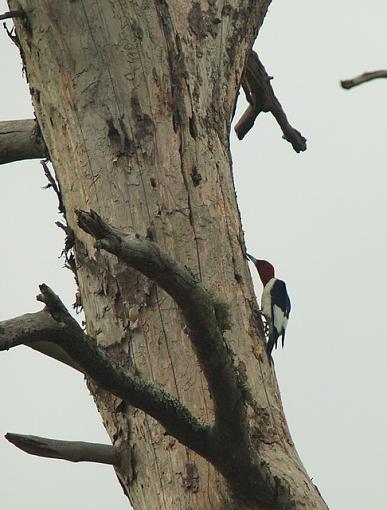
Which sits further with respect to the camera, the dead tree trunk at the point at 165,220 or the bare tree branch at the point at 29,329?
the dead tree trunk at the point at 165,220

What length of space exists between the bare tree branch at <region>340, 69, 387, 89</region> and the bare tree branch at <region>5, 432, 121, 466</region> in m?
1.65

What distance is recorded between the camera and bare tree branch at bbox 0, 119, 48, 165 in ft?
14.4

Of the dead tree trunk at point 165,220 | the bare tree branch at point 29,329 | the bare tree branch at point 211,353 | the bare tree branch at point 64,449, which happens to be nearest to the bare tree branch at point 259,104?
the dead tree trunk at point 165,220

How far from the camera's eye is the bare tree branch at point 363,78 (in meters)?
1.63

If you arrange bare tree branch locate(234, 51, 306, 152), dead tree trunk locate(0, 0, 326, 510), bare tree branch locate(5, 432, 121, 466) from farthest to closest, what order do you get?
1. bare tree branch locate(234, 51, 306, 152)
2. dead tree trunk locate(0, 0, 326, 510)
3. bare tree branch locate(5, 432, 121, 466)

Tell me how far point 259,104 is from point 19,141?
1673mm

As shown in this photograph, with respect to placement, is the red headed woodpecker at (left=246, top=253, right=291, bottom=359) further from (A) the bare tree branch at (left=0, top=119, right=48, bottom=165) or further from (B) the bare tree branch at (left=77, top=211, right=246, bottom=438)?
(B) the bare tree branch at (left=77, top=211, right=246, bottom=438)

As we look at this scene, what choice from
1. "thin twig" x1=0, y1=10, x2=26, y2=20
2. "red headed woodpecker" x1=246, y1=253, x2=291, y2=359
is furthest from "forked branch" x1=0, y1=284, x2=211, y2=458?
"red headed woodpecker" x1=246, y1=253, x2=291, y2=359

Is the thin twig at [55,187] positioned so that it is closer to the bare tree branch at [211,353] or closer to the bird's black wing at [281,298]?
the bare tree branch at [211,353]

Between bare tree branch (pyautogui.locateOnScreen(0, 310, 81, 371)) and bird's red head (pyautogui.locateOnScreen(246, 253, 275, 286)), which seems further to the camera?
bird's red head (pyautogui.locateOnScreen(246, 253, 275, 286))

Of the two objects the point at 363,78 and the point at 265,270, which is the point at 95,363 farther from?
the point at 265,270

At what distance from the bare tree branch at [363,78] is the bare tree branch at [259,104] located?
3647 mm

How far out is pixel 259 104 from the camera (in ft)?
18.4

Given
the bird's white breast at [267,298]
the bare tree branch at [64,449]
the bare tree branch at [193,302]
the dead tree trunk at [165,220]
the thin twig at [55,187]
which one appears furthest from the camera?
the bird's white breast at [267,298]
